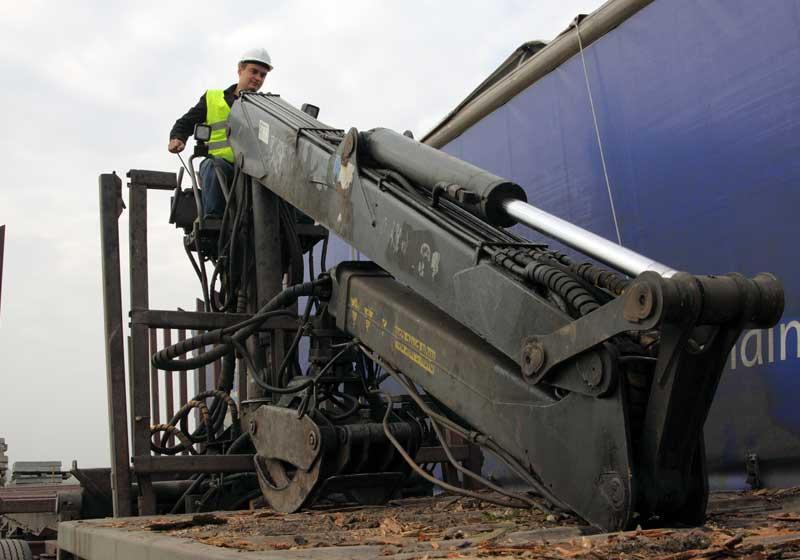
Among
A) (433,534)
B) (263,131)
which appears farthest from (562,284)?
(263,131)

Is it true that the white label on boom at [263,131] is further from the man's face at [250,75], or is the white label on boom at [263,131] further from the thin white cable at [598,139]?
the thin white cable at [598,139]

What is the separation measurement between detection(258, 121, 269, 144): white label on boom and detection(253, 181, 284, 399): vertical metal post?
0.28 m

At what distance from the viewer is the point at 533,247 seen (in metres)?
3.39

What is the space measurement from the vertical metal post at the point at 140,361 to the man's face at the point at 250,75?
1.07m

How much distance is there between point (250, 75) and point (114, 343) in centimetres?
181

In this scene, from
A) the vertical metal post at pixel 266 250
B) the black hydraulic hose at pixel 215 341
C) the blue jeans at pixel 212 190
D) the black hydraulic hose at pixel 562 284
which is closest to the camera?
the black hydraulic hose at pixel 562 284

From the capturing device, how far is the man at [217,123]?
5.38 m

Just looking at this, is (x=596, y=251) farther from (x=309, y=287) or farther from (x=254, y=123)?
(x=254, y=123)

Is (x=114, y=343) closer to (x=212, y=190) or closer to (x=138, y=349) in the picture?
(x=138, y=349)

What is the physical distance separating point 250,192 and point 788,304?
2745 mm

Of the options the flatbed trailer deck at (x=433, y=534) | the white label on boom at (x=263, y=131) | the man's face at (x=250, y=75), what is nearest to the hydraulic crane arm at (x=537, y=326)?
the flatbed trailer deck at (x=433, y=534)

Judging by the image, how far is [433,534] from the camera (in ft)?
9.59

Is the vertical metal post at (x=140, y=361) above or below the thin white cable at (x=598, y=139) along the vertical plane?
below

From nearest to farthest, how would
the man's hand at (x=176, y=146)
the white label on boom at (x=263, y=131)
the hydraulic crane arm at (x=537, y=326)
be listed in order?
the hydraulic crane arm at (x=537, y=326), the white label on boom at (x=263, y=131), the man's hand at (x=176, y=146)
